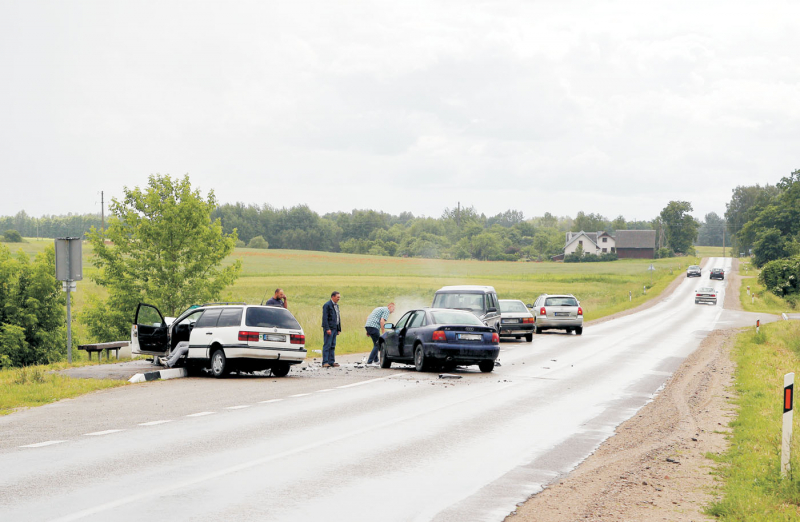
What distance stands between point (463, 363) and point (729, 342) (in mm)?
14734

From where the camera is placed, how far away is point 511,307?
31.1m

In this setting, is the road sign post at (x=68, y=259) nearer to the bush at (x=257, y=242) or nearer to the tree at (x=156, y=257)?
the tree at (x=156, y=257)

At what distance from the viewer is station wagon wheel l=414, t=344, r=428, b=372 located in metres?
18.5

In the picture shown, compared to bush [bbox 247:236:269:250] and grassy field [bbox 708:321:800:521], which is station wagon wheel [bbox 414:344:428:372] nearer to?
grassy field [bbox 708:321:800:521]

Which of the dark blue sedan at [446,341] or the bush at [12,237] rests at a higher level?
the bush at [12,237]

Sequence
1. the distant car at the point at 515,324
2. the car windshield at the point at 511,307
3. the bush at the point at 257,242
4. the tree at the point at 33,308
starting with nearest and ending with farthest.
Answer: the distant car at the point at 515,324 < the car windshield at the point at 511,307 < the tree at the point at 33,308 < the bush at the point at 257,242

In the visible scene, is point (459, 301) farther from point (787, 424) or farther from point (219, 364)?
point (787, 424)

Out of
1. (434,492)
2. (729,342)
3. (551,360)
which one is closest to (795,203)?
(729,342)

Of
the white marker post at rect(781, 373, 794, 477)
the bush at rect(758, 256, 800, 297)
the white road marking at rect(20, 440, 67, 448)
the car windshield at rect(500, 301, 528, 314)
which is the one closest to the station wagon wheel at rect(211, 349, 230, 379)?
the white road marking at rect(20, 440, 67, 448)

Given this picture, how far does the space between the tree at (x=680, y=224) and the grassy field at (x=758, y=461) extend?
6759 inches

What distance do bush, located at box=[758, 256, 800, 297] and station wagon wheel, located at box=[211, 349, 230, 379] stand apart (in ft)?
203

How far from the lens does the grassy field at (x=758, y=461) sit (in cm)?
657

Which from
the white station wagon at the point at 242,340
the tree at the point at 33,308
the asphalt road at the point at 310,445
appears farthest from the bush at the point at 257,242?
the asphalt road at the point at 310,445

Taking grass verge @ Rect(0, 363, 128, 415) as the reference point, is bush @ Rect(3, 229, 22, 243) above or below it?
above
